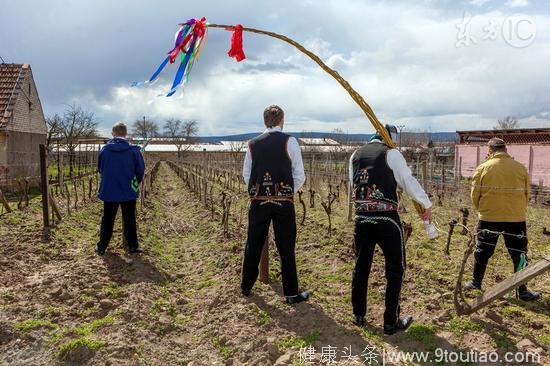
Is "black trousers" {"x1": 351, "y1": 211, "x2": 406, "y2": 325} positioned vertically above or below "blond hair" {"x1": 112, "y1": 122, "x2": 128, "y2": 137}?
below

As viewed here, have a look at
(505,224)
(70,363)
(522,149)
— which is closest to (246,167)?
(70,363)

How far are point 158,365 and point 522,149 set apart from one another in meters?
21.1

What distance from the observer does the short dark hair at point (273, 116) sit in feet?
12.8

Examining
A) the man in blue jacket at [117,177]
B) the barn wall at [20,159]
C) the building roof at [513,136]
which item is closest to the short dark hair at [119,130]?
the man in blue jacket at [117,177]

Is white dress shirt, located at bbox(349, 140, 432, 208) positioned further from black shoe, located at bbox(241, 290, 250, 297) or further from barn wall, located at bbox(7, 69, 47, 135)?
barn wall, located at bbox(7, 69, 47, 135)

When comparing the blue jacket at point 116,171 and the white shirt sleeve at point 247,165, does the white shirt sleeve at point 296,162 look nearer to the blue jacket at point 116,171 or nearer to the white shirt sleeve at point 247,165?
the white shirt sleeve at point 247,165

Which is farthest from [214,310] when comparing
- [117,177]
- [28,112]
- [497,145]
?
[28,112]

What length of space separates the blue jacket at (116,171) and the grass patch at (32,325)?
200 cm

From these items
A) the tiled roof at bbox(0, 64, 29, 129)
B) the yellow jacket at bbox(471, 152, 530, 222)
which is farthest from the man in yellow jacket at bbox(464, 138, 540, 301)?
the tiled roof at bbox(0, 64, 29, 129)

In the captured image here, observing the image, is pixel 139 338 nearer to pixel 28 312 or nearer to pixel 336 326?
pixel 28 312

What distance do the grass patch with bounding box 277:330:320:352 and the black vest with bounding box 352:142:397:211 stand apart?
98 centimetres

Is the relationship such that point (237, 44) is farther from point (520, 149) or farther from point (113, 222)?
point (520, 149)

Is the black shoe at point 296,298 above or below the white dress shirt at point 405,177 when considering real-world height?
below

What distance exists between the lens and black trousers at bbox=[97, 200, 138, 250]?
558cm
